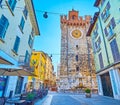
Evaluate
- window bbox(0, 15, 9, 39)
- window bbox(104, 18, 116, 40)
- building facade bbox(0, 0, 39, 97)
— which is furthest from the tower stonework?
window bbox(0, 15, 9, 39)

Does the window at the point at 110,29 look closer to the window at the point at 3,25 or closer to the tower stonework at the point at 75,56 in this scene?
the window at the point at 3,25

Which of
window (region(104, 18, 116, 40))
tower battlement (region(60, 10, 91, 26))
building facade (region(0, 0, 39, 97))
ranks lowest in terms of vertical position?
building facade (region(0, 0, 39, 97))

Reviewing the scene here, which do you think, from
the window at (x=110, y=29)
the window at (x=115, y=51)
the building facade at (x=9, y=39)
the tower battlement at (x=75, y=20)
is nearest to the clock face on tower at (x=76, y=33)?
the tower battlement at (x=75, y=20)

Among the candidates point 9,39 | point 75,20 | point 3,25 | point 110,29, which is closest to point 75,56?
point 75,20

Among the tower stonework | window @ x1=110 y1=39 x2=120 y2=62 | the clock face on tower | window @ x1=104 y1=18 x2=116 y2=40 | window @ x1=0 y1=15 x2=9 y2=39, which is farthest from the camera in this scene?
the clock face on tower

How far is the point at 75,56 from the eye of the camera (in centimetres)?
3061

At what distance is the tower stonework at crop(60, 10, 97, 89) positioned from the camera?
28000 mm

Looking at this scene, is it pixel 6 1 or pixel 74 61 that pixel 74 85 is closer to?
pixel 74 61

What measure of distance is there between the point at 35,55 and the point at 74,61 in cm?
1145

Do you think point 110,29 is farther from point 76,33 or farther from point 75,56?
point 76,33

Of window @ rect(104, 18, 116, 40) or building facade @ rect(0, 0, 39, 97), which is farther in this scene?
window @ rect(104, 18, 116, 40)

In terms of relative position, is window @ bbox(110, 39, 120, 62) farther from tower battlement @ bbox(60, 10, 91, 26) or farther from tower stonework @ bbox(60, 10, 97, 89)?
tower battlement @ bbox(60, 10, 91, 26)

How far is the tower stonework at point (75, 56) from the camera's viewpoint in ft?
91.9

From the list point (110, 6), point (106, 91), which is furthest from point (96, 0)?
point (106, 91)
